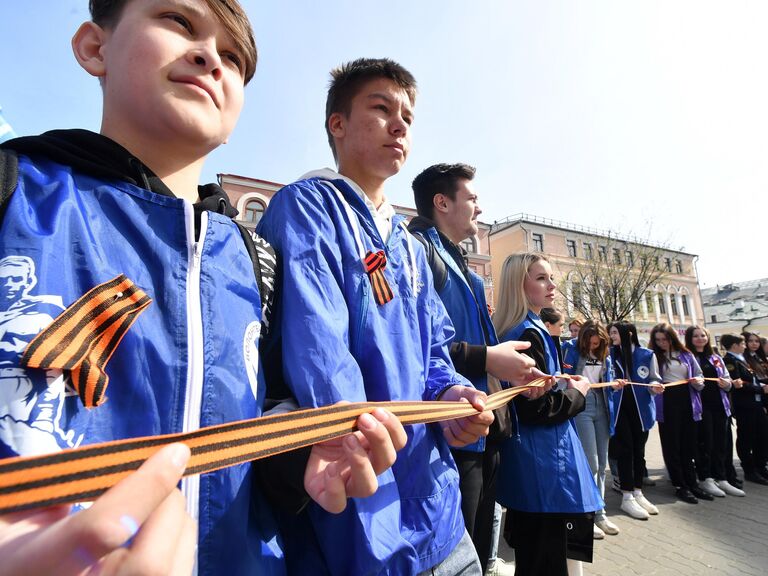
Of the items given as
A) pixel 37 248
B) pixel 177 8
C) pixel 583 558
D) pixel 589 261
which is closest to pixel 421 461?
pixel 37 248

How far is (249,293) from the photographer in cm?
97

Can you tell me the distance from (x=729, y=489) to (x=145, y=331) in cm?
778

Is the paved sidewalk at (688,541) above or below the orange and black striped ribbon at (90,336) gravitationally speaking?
below

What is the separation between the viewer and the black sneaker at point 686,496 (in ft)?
17.5

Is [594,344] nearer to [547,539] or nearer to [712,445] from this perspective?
[712,445]

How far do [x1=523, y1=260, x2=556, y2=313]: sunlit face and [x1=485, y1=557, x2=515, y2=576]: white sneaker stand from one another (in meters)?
2.14

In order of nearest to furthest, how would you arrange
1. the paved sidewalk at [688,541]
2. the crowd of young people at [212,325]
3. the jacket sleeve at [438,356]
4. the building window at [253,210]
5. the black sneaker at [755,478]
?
1. the crowd of young people at [212,325]
2. the jacket sleeve at [438,356]
3. the paved sidewalk at [688,541]
4. the black sneaker at [755,478]
5. the building window at [253,210]

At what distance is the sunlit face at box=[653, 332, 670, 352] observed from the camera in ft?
20.8

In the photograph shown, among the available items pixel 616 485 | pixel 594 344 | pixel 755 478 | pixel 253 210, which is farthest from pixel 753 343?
pixel 253 210

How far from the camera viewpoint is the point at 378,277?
4.22ft

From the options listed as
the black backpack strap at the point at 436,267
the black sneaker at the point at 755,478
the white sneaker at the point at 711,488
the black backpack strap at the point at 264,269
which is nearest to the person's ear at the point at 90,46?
the black backpack strap at the point at 264,269

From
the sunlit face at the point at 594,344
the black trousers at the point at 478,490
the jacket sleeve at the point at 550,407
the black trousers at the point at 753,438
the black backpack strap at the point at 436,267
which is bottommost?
the black trousers at the point at 753,438

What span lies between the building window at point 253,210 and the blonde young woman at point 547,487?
21849mm

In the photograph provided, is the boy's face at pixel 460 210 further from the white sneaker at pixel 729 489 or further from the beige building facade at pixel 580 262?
the beige building facade at pixel 580 262
